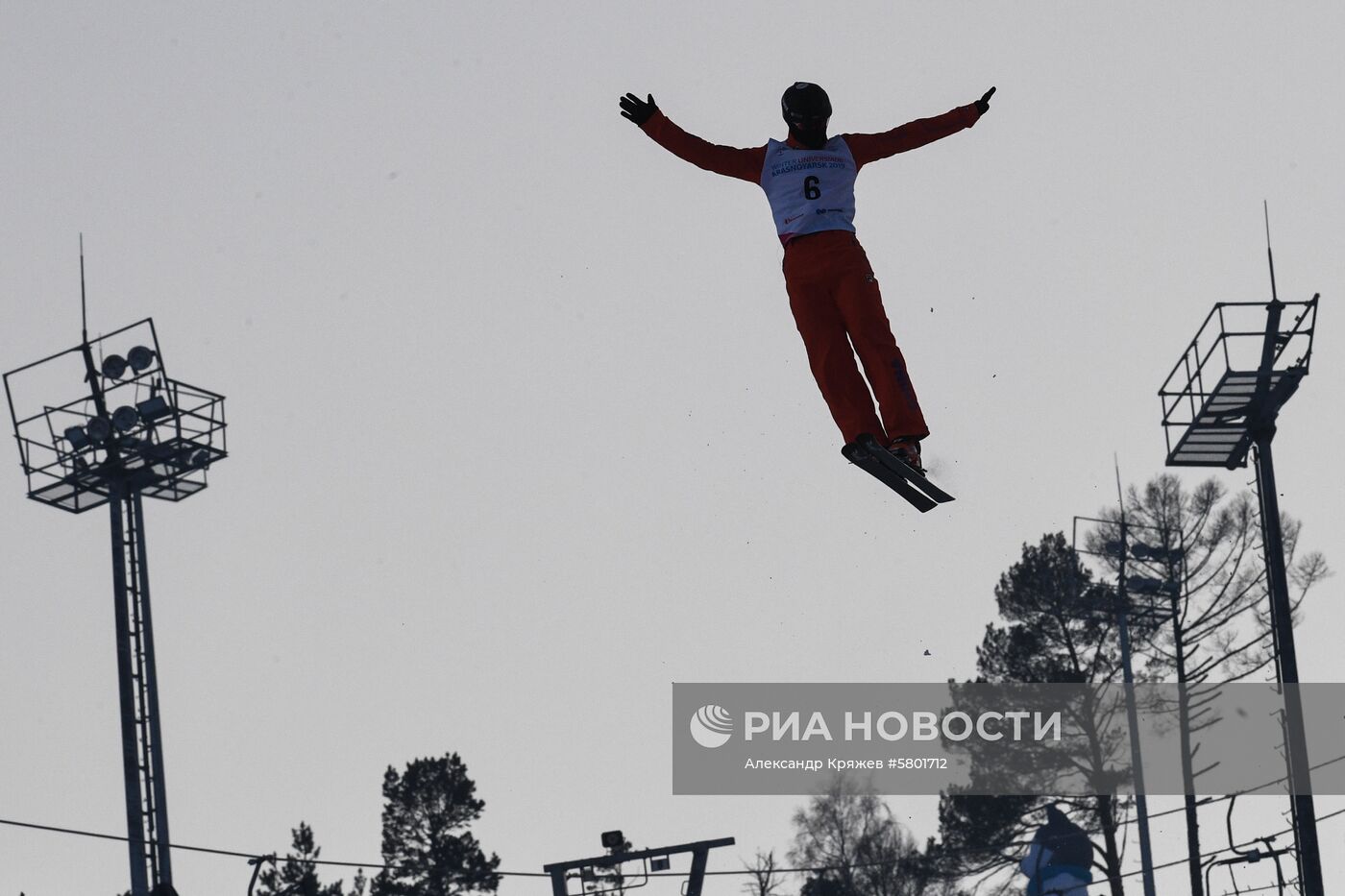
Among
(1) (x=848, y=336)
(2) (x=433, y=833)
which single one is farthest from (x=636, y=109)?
(2) (x=433, y=833)

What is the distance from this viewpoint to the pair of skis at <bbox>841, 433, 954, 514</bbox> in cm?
1287

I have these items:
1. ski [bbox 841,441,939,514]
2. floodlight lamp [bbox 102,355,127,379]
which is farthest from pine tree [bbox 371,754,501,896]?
ski [bbox 841,441,939,514]

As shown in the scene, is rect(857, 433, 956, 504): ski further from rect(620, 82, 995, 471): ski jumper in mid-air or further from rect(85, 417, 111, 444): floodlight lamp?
rect(85, 417, 111, 444): floodlight lamp

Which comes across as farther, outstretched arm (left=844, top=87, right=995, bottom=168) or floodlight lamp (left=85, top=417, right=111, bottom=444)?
floodlight lamp (left=85, top=417, right=111, bottom=444)

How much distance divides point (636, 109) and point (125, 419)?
22556 mm

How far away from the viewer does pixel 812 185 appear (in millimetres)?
12789

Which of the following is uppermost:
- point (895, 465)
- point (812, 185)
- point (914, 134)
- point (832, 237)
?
point (914, 134)

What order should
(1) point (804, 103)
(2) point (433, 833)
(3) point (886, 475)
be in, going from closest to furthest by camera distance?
(1) point (804, 103), (3) point (886, 475), (2) point (433, 833)

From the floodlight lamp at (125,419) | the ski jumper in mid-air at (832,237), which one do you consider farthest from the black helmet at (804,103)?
the floodlight lamp at (125,419)

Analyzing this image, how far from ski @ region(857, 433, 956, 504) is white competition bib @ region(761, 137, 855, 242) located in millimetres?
1228

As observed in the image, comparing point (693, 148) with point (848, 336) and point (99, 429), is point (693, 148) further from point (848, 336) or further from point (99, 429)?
point (99, 429)

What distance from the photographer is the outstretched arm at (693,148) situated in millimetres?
12656

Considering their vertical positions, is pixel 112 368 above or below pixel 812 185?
above

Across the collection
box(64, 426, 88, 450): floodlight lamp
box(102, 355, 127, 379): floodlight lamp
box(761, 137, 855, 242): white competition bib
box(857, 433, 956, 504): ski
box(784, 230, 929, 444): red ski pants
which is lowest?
box(857, 433, 956, 504): ski
